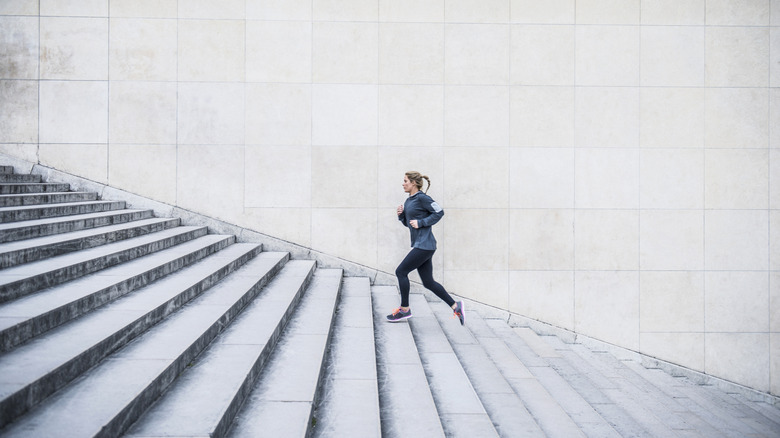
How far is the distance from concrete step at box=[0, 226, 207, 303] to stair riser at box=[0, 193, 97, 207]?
1443mm

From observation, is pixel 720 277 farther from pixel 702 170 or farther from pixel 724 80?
pixel 724 80

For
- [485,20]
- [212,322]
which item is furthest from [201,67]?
[212,322]

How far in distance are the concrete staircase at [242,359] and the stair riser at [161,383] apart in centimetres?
1

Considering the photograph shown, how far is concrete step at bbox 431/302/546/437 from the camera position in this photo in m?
3.06

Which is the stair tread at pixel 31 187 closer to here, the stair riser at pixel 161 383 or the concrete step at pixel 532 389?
the stair riser at pixel 161 383

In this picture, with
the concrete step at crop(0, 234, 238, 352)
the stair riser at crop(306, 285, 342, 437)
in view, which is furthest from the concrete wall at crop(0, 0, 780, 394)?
the stair riser at crop(306, 285, 342, 437)

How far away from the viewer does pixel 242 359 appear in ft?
9.47

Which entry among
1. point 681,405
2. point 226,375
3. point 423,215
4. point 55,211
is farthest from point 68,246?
point 681,405

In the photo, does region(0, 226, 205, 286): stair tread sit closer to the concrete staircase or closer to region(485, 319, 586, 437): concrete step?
the concrete staircase

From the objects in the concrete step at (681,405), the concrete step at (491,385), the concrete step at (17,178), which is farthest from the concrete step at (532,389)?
the concrete step at (17,178)

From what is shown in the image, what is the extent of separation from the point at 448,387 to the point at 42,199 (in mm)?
5552

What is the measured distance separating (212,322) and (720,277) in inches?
290

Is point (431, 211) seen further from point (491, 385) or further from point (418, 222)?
point (491, 385)

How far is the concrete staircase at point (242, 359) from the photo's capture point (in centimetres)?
220
